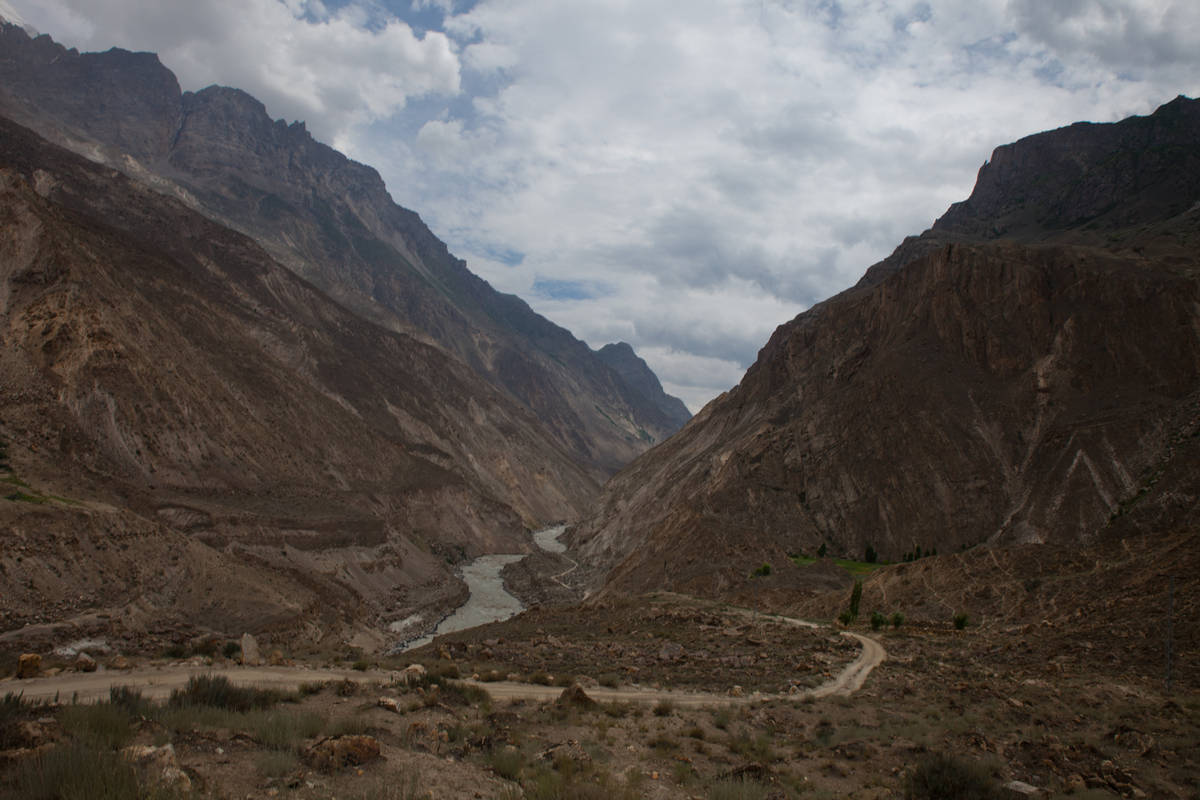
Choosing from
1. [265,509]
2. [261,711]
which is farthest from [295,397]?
[261,711]

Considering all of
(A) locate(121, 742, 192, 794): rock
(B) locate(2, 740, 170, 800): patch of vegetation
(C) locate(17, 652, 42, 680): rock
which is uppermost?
(B) locate(2, 740, 170, 800): patch of vegetation

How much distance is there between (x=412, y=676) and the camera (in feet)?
48.1

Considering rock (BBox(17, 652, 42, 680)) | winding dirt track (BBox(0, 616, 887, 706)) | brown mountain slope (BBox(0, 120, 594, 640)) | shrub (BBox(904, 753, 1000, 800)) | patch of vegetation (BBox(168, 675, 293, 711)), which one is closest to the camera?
shrub (BBox(904, 753, 1000, 800))

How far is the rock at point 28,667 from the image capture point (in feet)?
43.1

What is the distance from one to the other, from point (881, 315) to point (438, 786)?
74936mm

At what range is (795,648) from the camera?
24391 mm

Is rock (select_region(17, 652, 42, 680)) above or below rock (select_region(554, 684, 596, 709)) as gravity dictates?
above

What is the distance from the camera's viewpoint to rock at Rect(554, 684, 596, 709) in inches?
547

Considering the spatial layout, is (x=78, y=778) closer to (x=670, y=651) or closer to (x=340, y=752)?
(x=340, y=752)

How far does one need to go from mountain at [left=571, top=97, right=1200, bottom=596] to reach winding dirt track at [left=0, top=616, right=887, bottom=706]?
2501 centimetres

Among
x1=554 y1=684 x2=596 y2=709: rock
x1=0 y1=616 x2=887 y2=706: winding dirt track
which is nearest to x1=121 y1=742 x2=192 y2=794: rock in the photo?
x1=0 y1=616 x2=887 y2=706: winding dirt track

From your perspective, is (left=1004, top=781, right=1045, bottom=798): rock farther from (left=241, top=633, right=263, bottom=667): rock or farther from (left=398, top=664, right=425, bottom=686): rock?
(left=241, top=633, right=263, bottom=667): rock

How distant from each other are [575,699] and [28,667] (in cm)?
1080

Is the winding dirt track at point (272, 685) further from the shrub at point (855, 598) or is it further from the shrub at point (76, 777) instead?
the shrub at point (855, 598)
